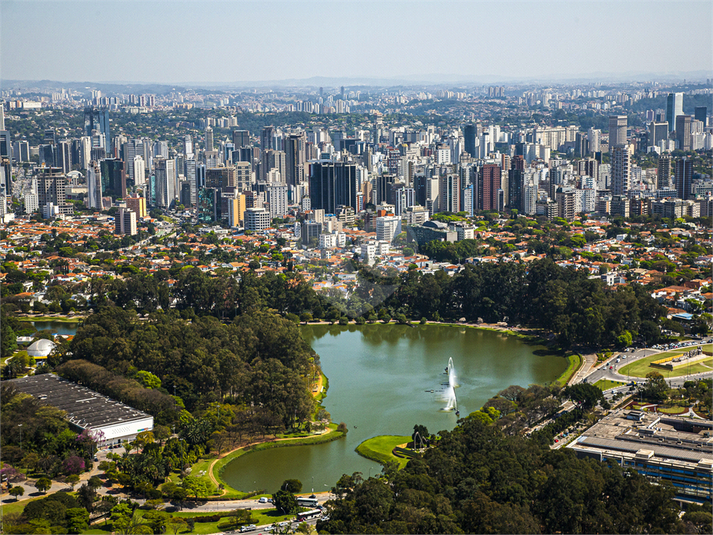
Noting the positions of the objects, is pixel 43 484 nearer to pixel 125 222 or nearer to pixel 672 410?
pixel 672 410

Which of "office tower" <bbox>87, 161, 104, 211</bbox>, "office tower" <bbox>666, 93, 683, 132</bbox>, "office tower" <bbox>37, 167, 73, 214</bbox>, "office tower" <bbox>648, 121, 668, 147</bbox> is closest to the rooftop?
"office tower" <bbox>37, 167, 73, 214</bbox>

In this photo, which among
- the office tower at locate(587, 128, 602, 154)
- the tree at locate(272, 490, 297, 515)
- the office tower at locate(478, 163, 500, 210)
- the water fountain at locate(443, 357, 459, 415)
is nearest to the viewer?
the tree at locate(272, 490, 297, 515)

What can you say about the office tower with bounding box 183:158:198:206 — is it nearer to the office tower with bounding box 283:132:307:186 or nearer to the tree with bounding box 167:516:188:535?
the office tower with bounding box 283:132:307:186

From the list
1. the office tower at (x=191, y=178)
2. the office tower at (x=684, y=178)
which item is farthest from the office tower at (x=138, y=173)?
the office tower at (x=684, y=178)

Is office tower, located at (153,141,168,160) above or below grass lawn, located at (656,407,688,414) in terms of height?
above

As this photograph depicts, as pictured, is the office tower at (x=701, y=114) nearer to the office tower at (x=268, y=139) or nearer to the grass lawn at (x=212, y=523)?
the office tower at (x=268, y=139)
